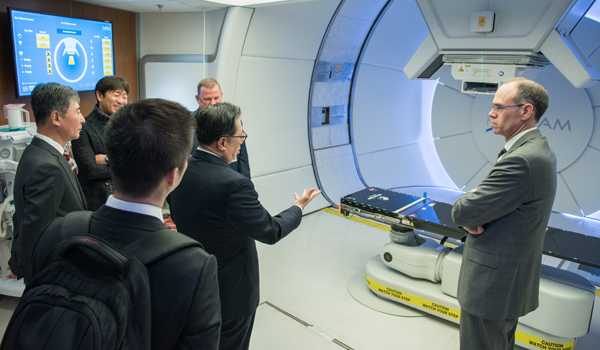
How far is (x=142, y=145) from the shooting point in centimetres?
105

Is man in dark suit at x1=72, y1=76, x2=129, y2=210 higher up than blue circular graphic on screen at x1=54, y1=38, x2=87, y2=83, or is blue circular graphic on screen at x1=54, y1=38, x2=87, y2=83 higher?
blue circular graphic on screen at x1=54, y1=38, x2=87, y2=83

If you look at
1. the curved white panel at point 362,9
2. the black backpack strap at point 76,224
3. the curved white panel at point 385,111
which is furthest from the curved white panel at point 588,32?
the black backpack strap at point 76,224

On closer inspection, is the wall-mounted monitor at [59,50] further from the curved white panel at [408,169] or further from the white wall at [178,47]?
the curved white panel at [408,169]

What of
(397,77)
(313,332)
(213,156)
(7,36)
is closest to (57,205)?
(213,156)

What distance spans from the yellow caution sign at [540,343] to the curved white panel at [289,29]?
11.2 feet

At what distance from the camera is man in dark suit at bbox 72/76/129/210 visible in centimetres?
295

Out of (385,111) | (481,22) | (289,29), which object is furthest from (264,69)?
(385,111)

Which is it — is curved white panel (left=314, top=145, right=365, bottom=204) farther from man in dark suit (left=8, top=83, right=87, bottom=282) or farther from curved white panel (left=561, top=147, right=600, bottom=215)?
man in dark suit (left=8, top=83, right=87, bottom=282)

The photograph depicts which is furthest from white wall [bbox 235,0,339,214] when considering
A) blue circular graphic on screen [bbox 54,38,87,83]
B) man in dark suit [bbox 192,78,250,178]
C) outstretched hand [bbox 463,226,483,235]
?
outstretched hand [bbox 463,226,483,235]

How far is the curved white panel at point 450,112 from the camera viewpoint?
232 inches

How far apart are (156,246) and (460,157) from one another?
5.76 meters

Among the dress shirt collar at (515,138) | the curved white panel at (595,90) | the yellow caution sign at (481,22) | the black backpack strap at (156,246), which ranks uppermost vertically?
the yellow caution sign at (481,22)

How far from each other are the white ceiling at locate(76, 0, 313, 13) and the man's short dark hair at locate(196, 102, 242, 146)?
2.14m

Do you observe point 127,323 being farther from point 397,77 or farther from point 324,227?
point 397,77
